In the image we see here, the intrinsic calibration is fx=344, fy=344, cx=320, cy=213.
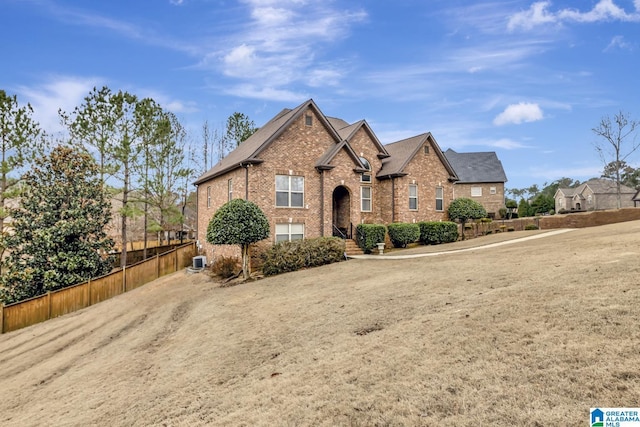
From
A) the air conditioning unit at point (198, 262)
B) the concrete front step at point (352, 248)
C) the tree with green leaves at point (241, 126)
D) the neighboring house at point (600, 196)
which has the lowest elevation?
the air conditioning unit at point (198, 262)

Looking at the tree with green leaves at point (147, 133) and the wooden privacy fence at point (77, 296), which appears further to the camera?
the tree with green leaves at point (147, 133)

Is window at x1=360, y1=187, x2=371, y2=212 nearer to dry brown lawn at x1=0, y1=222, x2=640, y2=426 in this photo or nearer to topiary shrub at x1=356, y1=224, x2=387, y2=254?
topiary shrub at x1=356, y1=224, x2=387, y2=254

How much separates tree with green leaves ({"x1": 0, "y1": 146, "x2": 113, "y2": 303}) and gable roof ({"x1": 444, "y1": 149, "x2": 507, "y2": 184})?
1587 inches

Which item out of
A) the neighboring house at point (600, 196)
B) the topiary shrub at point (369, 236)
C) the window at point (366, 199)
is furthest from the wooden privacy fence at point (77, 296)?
the neighboring house at point (600, 196)

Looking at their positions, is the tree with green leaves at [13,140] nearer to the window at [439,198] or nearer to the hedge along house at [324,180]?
the hedge along house at [324,180]

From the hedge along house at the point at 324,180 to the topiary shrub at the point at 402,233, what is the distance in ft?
4.75

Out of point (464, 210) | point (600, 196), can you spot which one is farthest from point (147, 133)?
point (600, 196)

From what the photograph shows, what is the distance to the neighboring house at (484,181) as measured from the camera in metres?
45.2

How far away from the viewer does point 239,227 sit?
56.2 ft

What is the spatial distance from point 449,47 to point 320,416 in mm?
18786

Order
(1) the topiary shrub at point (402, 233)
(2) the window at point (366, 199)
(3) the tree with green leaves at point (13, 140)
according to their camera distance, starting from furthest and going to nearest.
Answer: (2) the window at point (366, 199) → (3) the tree with green leaves at point (13, 140) → (1) the topiary shrub at point (402, 233)

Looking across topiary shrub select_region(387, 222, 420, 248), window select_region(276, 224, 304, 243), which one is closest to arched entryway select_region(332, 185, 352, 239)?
topiary shrub select_region(387, 222, 420, 248)

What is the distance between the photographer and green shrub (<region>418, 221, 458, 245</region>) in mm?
24734

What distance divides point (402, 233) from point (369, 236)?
290cm
